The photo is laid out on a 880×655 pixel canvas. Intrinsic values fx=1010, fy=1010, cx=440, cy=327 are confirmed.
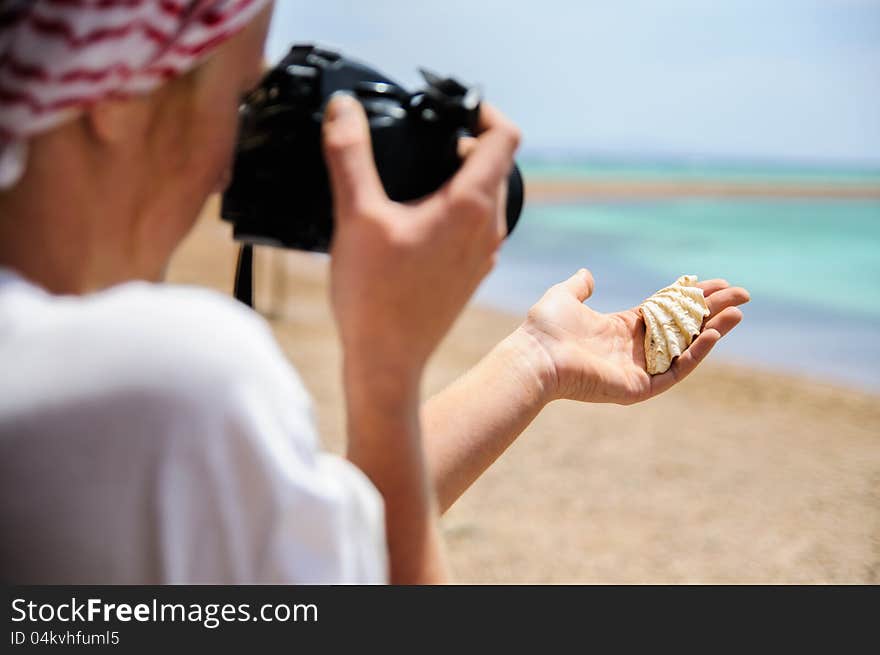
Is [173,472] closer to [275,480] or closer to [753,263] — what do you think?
[275,480]

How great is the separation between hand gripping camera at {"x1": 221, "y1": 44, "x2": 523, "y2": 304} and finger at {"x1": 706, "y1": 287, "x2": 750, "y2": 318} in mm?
840

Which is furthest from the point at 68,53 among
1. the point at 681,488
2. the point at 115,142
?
the point at 681,488

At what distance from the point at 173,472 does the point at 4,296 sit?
17 cm

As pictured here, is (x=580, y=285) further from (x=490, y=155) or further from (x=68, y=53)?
(x=68, y=53)

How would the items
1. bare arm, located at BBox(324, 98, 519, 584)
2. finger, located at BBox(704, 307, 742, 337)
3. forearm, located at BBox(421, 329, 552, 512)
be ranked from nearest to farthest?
bare arm, located at BBox(324, 98, 519, 584) → forearm, located at BBox(421, 329, 552, 512) → finger, located at BBox(704, 307, 742, 337)

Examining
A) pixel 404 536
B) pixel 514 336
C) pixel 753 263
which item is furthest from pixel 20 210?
pixel 753 263

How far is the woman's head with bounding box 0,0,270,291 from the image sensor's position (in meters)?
0.68

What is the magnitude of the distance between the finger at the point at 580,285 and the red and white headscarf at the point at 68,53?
3.14 feet

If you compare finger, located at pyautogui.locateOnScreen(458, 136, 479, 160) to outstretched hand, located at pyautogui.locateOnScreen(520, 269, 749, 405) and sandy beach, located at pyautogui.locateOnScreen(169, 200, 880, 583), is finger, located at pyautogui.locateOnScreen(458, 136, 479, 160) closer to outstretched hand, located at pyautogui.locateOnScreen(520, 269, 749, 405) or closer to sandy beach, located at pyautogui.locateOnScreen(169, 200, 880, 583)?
outstretched hand, located at pyautogui.locateOnScreen(520, 269, 749, 405)

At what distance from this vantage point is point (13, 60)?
2.22 feet

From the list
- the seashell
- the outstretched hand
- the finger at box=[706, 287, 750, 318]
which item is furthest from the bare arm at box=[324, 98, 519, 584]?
the finger at box=[706, 287, 750, 318]

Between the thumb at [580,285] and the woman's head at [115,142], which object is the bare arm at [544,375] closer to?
the thumb at [580,285]

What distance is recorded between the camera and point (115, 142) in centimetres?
74

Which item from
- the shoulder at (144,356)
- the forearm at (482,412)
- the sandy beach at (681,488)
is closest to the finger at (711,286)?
the forearm at (482,412)
